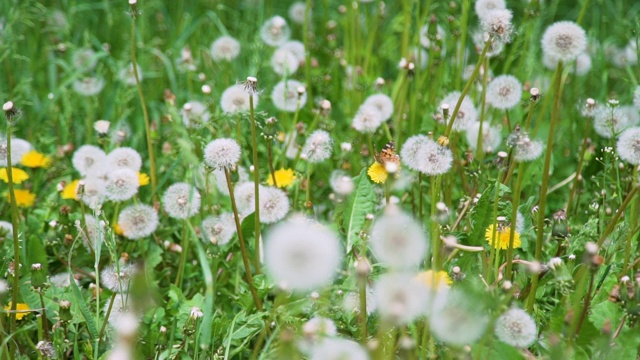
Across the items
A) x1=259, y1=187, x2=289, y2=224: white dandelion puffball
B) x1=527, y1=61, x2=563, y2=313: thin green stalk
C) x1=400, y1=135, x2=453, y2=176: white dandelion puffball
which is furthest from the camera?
x1=259, y1=187, x2=289, y2=224: white dandelion puffball

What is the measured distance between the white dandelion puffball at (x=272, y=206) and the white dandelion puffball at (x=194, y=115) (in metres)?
0.23

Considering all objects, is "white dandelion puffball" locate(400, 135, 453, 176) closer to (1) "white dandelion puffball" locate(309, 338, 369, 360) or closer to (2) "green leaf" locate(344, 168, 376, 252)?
(2) "green leaf" locate(344, 168, 376, 252)

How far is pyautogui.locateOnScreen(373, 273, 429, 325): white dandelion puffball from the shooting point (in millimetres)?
1016

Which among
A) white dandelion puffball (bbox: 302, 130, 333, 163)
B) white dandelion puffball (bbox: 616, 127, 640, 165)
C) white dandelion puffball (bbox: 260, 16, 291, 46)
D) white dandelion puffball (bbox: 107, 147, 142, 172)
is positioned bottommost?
white dandelion puffball (bbox: 107, 147, 142, 172)

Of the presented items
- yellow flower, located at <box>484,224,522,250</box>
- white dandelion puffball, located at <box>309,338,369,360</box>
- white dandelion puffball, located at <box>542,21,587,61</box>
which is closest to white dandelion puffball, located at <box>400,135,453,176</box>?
yellow flower, located at <box>484,224,522,250</box>

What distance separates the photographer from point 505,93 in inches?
83.6

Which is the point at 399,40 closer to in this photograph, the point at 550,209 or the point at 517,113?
the point at 517,113

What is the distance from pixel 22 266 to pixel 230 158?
60 cm

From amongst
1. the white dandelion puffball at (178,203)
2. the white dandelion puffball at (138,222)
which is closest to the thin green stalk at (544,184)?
the white dandelion puffball at (178,203)

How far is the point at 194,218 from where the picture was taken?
2.07 metres

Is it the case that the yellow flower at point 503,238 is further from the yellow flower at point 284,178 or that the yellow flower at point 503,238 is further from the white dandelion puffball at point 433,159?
the yellow flower at point 284,178

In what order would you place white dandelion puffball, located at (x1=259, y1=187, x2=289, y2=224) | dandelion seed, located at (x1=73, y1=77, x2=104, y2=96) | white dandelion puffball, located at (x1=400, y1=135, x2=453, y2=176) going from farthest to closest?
dandelion seed, located at (x1=73, y1=77, x2=104, y2=96), white dandelion puffball, located at (x1=259, y1=187, x2=289, y2=224), white dandelion puffball, located at (x1=400, y1=135, x2=453, y2=176)

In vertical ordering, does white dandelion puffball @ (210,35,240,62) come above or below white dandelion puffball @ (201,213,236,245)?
above

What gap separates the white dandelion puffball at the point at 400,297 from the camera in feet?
3.33
